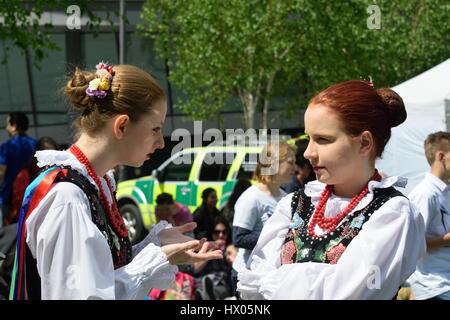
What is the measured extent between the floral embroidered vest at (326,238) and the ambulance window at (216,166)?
10923mm

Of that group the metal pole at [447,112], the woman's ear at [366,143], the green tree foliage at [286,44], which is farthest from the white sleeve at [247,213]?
the green tree foliage at [286,44]

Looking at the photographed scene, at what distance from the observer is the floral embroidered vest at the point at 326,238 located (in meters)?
2.99

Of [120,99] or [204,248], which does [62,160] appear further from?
[204,248]

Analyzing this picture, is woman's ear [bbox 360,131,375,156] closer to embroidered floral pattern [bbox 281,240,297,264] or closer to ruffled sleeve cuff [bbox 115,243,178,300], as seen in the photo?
embroidered floral pattern [bbox 281,240,297,264]

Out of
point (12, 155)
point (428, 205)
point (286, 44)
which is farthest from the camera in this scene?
point (286, 44)

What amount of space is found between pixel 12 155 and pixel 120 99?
19.7ft

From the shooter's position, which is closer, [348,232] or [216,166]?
[348,232]

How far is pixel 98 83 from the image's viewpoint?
3021 millimetres

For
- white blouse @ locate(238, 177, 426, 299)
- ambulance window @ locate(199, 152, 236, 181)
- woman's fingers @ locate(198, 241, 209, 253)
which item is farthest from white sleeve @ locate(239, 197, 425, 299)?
ambulance window @ locate(199, 152, 236, 181)

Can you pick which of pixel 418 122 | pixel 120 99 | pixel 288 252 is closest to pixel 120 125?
pixel 120 99

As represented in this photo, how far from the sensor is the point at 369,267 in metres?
2.80

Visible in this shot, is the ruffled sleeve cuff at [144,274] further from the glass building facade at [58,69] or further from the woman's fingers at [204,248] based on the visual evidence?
the glass building facade at [58,69]

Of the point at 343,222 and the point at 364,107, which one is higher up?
the point at 364,107

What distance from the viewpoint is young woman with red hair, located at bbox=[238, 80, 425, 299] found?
9.29 feet
